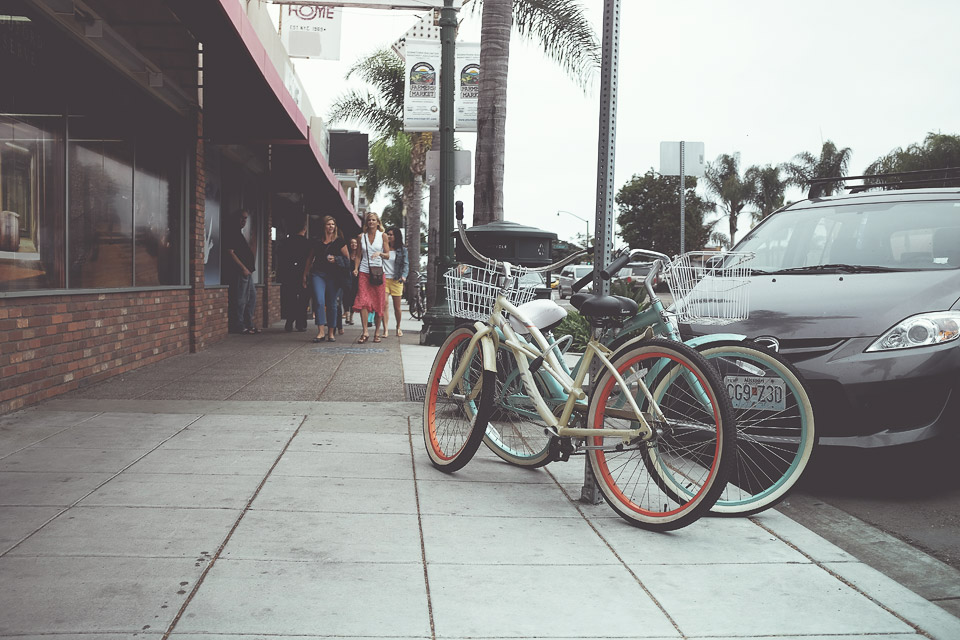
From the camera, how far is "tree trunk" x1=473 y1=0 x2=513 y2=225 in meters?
10.4

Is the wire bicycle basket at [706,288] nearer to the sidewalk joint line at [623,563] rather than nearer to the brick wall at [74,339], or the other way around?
the sidewalk joint line at [623,563]

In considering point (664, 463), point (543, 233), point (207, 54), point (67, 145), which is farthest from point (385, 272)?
point (664, 463)

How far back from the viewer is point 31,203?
6.79 metres

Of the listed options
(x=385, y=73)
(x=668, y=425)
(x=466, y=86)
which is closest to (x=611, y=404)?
(x=668, y=425)

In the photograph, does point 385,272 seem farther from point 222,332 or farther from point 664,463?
point 664,463

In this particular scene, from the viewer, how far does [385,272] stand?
44.1 feet

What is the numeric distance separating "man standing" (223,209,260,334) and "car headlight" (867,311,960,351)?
35.5ft

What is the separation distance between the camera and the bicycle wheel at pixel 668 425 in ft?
12.2

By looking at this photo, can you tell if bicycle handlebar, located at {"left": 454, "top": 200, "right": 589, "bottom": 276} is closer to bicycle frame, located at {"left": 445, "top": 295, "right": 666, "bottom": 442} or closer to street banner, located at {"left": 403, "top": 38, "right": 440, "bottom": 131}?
bicycle frame, located at {"left": 445, "top": 295, "right": 666, "bottom": 442}

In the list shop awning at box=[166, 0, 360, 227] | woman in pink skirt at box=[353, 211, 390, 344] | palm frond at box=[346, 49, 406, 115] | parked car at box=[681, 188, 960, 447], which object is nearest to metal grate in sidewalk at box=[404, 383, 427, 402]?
parked car at box=[681, 188, 960, 447]

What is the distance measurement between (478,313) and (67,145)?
434cm

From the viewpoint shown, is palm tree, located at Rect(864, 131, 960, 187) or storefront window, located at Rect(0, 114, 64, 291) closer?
storefront window, located at Rect(0, 114, 64, 291)

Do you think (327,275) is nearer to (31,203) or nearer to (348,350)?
(348,350)

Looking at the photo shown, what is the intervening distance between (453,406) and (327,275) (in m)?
8.59
